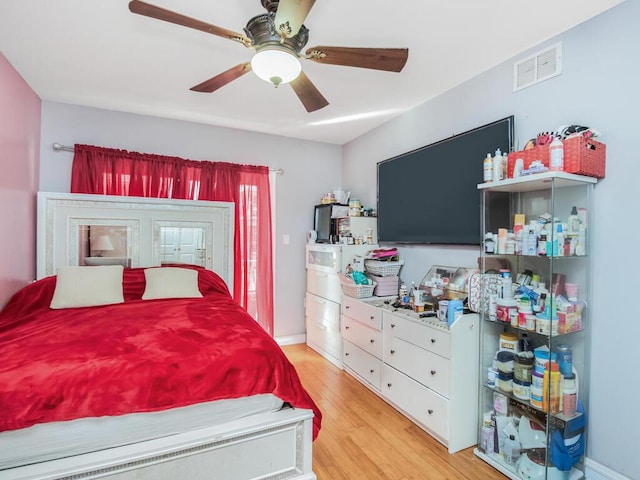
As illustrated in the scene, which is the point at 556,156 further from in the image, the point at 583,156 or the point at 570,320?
the point at 570,320

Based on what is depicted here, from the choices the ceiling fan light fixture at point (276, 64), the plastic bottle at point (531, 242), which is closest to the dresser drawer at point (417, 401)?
the plastic bottle at point (531, 242)

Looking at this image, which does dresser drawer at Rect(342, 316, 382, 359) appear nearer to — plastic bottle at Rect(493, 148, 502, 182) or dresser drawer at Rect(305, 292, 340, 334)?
dresser drawer at Rect(305, 292, 340, 334)

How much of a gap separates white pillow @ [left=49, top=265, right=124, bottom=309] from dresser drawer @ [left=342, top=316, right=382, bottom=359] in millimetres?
1958

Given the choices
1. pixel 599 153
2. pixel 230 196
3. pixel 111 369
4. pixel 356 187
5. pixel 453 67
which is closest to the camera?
pixel 111 369

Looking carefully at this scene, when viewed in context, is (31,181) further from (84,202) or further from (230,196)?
(230,196)

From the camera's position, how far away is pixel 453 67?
7.97ft

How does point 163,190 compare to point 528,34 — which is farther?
point 163,190

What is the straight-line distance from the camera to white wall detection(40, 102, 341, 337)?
316 cm

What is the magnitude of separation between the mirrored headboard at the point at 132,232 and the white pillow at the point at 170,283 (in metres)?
0.41

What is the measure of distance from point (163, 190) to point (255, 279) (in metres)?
1.37

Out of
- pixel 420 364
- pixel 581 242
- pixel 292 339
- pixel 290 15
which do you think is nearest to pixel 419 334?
pixel 420 364

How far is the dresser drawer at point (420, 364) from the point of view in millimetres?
2154

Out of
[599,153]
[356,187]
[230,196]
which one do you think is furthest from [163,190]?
[599,153]

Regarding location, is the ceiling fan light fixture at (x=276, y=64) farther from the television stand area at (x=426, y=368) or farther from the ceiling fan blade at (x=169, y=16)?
the television stand area at (x=426, y=368)
